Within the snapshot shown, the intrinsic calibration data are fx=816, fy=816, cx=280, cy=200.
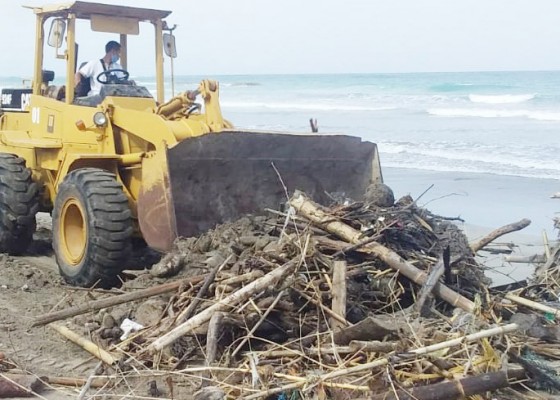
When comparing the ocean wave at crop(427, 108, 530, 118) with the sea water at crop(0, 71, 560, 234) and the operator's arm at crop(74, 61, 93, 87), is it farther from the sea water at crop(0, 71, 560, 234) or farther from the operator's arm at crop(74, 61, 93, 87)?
the operator's arm at crop(74, 61, 93, 87)

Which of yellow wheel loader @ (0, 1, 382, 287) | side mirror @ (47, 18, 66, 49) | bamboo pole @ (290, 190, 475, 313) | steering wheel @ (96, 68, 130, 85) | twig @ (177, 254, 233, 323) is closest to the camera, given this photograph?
twig @ (177, 254, 233, 323)

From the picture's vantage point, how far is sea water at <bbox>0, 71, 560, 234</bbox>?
14493 mm

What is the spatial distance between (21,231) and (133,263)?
186 centimetres

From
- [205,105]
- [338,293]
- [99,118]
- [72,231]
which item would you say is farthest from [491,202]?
[338,293]

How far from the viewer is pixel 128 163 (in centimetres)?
741

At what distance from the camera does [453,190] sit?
45.4 ft

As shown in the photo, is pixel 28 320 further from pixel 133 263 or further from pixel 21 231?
pixel 21 231

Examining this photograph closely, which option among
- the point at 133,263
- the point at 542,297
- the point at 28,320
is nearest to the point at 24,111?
the point at 133,263

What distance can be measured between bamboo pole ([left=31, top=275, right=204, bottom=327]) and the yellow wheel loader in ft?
3.38

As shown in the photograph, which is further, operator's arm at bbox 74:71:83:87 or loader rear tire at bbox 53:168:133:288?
operator's arm at bbox 74:71:83:87

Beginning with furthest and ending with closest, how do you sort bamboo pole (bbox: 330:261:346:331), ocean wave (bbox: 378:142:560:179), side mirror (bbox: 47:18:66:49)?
ocean wave (bbox: 378:142:560:179) < side mirror (bbox: 47:18:66:49) < bamboo pole (bbox: 330:261:346:331)

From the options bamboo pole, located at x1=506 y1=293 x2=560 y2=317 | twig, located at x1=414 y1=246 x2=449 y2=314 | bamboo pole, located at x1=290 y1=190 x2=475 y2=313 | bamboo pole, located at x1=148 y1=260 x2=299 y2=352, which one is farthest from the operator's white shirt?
bamboo pole, located at x1=506 y1=293 x2=560 y2=317

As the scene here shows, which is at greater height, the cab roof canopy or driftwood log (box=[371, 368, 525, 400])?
the cab roof canopy

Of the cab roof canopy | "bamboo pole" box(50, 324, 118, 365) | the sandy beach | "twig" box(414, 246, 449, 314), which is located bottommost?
the sandy beach
